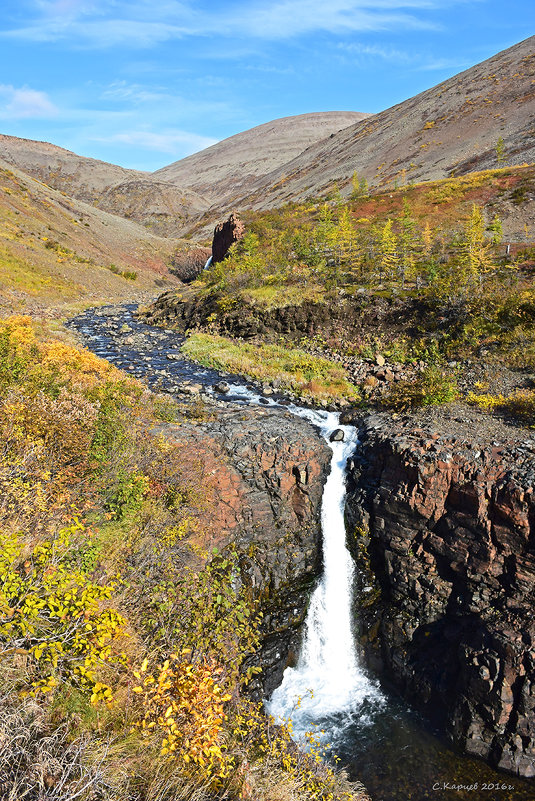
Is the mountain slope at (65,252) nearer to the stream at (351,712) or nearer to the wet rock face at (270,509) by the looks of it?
the wet rock face at (270,509)

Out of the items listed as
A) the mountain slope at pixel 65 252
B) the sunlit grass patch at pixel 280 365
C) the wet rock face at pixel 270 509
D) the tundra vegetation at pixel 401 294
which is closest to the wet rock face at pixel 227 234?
the tundra vegetation at pixel 401 294

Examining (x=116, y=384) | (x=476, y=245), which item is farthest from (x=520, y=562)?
(x=476, y=245)

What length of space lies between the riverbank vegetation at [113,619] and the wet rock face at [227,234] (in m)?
45.1

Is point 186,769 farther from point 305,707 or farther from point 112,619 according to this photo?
point 305,707

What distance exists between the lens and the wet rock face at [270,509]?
1282cm

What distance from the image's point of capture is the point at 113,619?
16.8ft

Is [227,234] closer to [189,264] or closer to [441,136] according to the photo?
[189,264]

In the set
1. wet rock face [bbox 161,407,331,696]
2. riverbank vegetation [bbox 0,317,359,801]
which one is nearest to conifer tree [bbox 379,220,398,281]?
wet rock face [bbox 161,407,331,696]

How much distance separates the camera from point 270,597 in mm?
13078

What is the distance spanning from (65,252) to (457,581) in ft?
226

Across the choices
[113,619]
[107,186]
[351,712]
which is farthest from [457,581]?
[107,186]

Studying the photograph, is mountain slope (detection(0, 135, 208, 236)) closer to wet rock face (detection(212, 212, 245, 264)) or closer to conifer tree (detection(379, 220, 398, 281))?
wet rock face (detection(212, 212, 245, 264))

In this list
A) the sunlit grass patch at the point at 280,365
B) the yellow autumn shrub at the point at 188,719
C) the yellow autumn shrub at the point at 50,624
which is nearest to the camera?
the yellow autumn shrub at the point at 50,624

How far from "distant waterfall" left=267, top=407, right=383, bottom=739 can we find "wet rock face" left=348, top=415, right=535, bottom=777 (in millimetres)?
594
